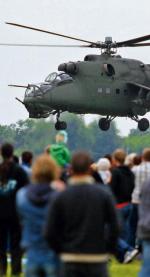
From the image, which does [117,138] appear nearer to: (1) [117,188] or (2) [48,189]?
(1) [117,188]

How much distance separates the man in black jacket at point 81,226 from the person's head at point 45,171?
0.95 ft

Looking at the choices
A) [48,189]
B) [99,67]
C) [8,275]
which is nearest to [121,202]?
[8,275]

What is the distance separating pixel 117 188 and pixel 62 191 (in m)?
7.52

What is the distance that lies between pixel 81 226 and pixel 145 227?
180cm

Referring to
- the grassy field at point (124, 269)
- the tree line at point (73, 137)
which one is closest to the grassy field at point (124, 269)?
the grassy field at point (124, 269)

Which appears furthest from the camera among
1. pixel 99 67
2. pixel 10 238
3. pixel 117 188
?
pixel 99 67

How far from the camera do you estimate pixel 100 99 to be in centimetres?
4919

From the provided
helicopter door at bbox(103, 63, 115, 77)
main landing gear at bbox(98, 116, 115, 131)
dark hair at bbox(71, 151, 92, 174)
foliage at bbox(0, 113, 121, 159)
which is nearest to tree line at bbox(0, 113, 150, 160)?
foliage at bbox(0, 113, 121, 159)

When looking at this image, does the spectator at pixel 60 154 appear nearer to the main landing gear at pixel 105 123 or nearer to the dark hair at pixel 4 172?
the dark hair at pixel 4 172

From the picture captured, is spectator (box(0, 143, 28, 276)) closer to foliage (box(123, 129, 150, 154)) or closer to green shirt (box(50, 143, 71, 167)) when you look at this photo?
green shirt (box(50, 143, 71, 167))

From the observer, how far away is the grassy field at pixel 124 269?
57.9 ft

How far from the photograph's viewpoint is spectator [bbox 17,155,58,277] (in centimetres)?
1116

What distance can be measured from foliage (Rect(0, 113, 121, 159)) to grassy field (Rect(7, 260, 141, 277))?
37.2 m

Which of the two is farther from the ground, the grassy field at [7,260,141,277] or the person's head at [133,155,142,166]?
the person's head at [133,155,142,166]
